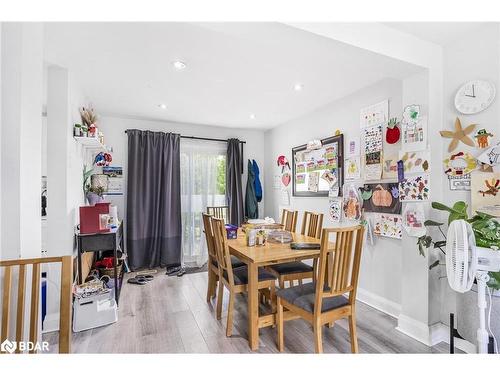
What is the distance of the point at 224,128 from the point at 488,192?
353 centimetres

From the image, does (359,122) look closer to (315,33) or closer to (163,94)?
(315,33)

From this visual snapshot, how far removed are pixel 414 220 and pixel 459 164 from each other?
1.61 ft

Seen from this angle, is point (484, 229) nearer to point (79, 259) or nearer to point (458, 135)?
point (458, 135)

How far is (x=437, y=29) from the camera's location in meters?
1.72

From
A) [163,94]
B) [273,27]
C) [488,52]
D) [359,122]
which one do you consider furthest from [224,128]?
[488,52]

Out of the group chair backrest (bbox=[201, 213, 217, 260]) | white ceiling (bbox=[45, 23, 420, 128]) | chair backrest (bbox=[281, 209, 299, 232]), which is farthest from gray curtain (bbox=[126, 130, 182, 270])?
chair backrest (bbox=[281, 209, 299, 232])

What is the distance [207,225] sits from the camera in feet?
8.05

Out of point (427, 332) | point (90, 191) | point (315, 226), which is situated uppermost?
point (90, 191)

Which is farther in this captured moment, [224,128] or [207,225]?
[224,128]

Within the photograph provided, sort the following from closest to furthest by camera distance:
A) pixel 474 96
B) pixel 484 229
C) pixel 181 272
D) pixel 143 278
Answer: pixel 484 229 → pixel 474 96 → pixel 143 278 → pixel 181 272

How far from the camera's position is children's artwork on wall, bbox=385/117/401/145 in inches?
88.6

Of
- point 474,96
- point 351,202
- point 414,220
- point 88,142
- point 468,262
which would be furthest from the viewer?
point 351,202

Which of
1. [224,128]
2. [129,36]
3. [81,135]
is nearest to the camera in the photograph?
Result: [129,36]

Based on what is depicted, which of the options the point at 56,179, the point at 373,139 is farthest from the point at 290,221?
the point at 56,179
